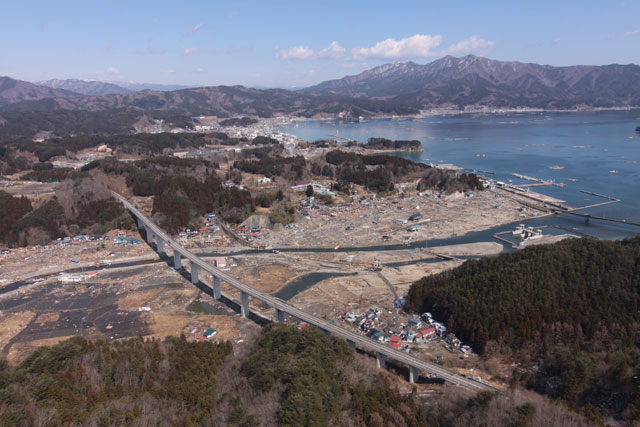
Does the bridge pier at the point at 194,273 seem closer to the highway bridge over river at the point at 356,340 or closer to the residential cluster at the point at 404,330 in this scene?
the highway bridge over river at the point at 356,340

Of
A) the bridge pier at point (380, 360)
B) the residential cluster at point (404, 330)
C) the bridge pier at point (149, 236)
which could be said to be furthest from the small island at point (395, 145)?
the bridge pier at point (380, 360)

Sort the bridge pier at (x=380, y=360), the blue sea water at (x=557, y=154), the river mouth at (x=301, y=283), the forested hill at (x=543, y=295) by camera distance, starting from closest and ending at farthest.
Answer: the bridge pier at (x=380, y=360) → the forested hill at (x=543, y=295) → the river mouth at (x=301, y=283) → the blue sea water at (x=557, y=154)

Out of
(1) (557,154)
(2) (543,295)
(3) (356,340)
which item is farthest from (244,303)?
(1) (557,154)

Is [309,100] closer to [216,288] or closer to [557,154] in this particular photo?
[557,154]

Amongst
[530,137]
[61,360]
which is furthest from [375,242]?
[530,137]

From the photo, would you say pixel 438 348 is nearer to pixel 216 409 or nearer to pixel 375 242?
pixel 216 409

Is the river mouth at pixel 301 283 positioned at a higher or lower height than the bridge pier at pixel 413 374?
lower

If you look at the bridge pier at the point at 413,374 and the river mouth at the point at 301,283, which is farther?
the river mouth at the point at 301,283
